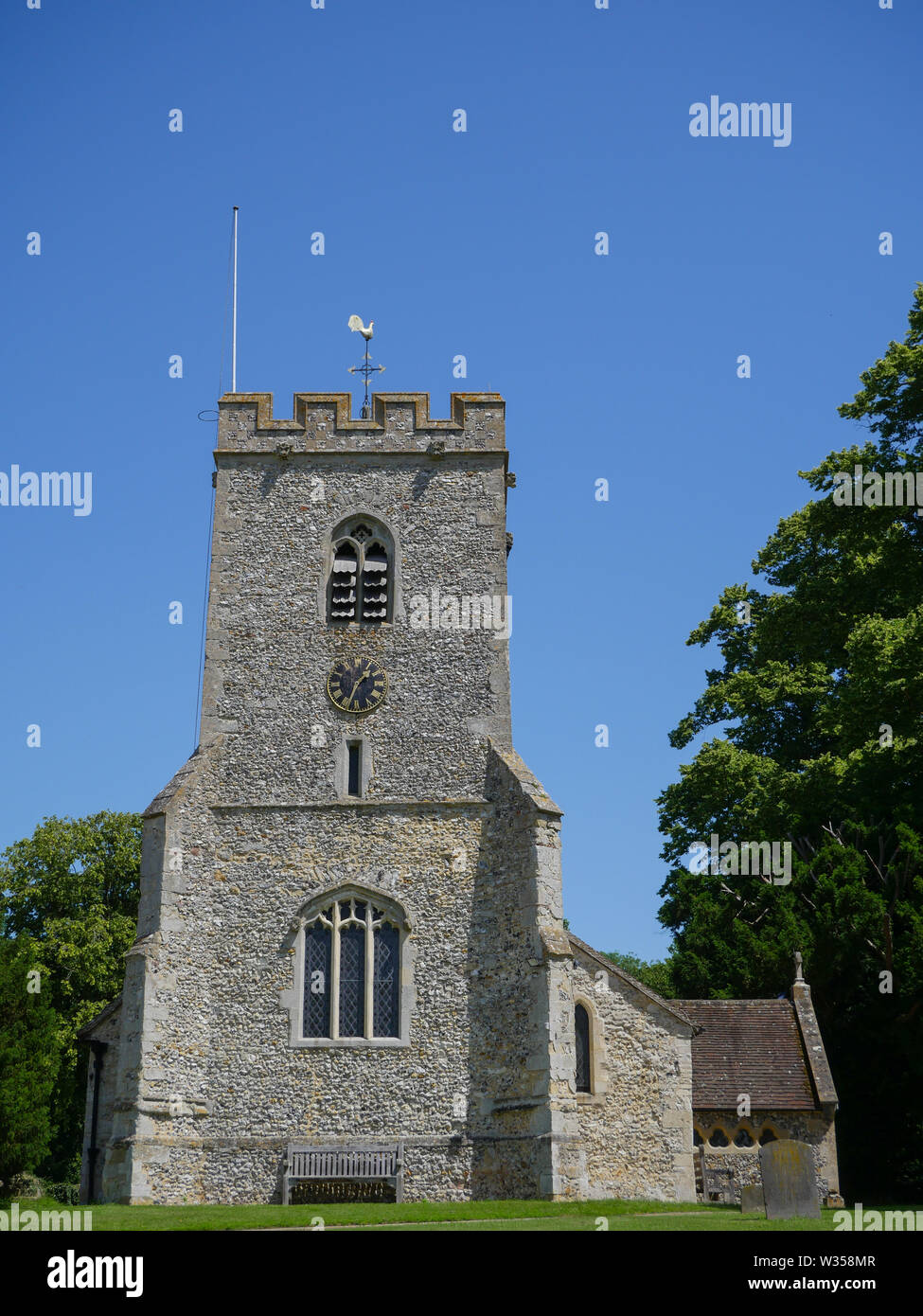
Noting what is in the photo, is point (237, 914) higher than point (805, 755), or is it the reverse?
point (805, 755)

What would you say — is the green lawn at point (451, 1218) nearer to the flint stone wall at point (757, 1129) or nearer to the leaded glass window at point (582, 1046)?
the leaded glass window at point (582, 1046)

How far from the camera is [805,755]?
3347cm

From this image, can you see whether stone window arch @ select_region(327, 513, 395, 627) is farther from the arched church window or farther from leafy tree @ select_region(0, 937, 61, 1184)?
leafy tree @ select_region(0, 937, 61, 1184)

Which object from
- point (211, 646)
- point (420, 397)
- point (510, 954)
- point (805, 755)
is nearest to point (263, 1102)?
point (510, 954)

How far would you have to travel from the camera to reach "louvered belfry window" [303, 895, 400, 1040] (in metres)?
22.4

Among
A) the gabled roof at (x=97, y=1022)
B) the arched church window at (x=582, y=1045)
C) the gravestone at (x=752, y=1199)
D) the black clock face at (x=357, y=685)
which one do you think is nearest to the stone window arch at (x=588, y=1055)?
the arched church window at (x=582, y=1045)

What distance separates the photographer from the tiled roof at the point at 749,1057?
24.3 meters

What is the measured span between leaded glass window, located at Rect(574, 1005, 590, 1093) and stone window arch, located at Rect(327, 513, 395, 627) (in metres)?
7.42

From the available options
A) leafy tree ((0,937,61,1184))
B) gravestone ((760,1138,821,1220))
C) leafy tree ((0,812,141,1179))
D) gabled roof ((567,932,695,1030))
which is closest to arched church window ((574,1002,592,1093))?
gabled roof ((567,932,695,1030))

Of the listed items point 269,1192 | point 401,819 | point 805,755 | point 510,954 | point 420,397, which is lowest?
point 269,1192

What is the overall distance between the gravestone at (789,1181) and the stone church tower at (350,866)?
4326 mm

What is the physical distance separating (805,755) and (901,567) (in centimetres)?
903
